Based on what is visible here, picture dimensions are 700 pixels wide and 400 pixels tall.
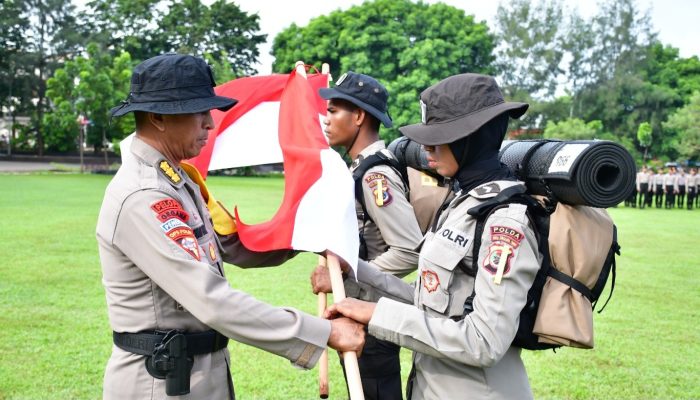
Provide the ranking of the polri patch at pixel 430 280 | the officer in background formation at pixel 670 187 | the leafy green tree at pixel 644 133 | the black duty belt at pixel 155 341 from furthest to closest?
the leafy green tree at pixel 644 133 < the officer in background formation at pixel 670 187 < the black duty belt at pixel 155 341 < the polri patch at pixel 430 280

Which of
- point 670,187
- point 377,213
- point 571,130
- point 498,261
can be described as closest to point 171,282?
A: point 498,261

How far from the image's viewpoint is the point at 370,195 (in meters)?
3.95

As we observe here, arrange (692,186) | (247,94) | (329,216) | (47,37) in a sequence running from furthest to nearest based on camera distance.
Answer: (47,37) < (692,186) < (247,94) < (329,216)

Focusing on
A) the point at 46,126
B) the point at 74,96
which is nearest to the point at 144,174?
the point at 74,96

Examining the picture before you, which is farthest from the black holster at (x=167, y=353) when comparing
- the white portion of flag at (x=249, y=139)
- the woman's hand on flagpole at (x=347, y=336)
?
the white portion of flag at (x=249, y=139)

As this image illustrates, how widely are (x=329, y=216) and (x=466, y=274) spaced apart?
97cm

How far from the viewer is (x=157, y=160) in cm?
275

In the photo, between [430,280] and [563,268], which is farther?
[430,280]

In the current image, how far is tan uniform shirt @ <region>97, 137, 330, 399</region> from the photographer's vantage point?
2.50m

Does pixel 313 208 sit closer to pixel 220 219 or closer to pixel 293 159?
pixel 293 159

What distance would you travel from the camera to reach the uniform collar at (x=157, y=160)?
8.96 ft

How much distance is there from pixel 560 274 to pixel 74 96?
154ft

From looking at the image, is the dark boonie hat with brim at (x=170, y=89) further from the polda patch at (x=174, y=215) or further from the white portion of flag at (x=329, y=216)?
the white portion of flag at (x=329, y=216)

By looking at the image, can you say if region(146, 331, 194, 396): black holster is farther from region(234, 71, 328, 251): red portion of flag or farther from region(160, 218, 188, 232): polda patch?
region(234, 71, 328, 251): red portion of flag
